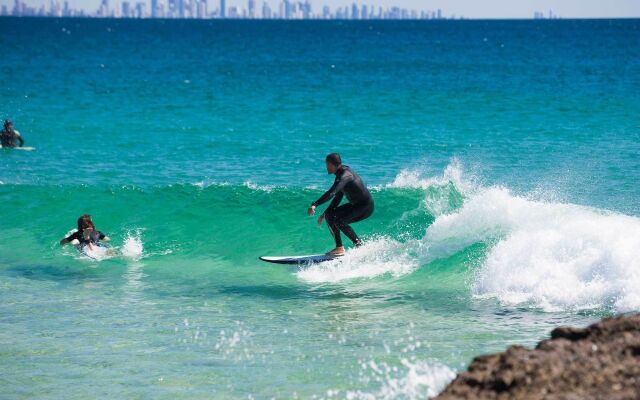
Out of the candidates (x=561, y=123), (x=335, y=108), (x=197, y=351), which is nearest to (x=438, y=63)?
(x=335, y=108)

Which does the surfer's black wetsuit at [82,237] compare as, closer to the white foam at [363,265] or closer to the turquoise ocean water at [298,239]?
the turquoise ocean water at [298,239]

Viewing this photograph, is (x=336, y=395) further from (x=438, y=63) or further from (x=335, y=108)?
(x=438, y=63)

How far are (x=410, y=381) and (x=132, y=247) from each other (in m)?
8.95

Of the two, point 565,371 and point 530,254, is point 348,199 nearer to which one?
point 530,254

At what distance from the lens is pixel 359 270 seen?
13.5 meters

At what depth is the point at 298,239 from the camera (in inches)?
658

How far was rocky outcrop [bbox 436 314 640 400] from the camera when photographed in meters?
5.38

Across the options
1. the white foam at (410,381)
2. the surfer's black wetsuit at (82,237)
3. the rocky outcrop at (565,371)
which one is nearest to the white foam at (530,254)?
the white foam at (410,381)

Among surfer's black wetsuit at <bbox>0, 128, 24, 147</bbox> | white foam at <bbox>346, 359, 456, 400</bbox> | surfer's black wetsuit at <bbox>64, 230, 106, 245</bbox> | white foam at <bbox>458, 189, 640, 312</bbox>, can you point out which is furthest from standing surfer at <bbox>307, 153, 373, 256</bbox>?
surfer's black wetsuit at <bbox>0, 128, 24, 147</bbox>

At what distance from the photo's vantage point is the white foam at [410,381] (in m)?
7.54

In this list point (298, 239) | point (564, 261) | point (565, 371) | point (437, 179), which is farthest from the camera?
point (437, 179)

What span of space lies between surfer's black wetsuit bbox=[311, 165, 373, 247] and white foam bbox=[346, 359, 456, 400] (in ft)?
14.1

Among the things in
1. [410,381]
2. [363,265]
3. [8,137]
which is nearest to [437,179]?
[363,265]

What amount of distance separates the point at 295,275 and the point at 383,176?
9388mm
